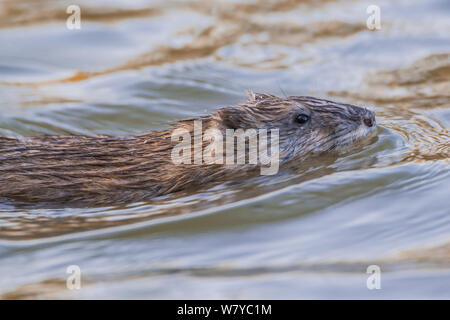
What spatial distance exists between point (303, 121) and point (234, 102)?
241cm

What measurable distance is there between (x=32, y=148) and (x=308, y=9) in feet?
19.7

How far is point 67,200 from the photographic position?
17.3 feet

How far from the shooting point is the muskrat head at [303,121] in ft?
18.8

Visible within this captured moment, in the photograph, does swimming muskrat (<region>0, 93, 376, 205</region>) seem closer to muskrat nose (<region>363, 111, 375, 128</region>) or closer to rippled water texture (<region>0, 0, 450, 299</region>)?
muskrat nose (<region>363, 111, 375, 128</region>)

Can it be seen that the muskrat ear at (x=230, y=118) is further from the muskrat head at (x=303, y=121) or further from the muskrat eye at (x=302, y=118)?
the muskrat eye at (x=302, y=118)

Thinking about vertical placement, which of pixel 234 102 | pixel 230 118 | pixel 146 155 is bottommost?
pixel 146 155

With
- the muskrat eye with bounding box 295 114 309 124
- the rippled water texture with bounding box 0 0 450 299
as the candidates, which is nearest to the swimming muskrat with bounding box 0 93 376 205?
the muskrat eye with bounding box 295 114 309 124

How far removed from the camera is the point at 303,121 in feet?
19.2

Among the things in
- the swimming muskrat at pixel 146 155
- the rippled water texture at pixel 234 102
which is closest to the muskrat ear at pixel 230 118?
the swimming muskrat at pixel 146 155

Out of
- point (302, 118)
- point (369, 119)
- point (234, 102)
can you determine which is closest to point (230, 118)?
point (302, 118)

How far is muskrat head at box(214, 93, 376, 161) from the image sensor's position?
573cm

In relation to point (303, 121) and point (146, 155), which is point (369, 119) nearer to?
point (303, 121)

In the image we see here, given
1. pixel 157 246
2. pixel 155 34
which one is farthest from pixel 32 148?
pixel 155 34
